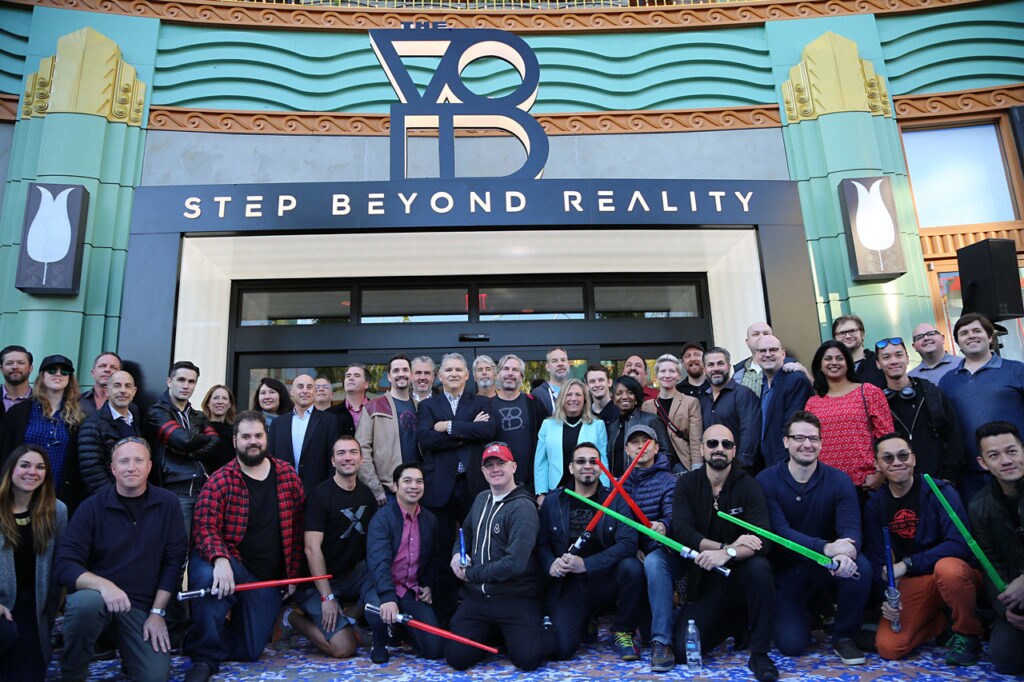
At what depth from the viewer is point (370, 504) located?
16.0ft

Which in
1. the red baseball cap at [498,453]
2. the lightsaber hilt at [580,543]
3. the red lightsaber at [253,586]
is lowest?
the red lightsaber at [253,586]

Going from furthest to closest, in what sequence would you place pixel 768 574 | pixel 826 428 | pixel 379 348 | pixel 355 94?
pixel 355 94
pixel 379 348
pixel 826 428
pixel 768 574

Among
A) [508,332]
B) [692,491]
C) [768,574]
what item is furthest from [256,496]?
[508,332]

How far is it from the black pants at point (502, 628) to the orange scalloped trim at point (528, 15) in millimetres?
7732

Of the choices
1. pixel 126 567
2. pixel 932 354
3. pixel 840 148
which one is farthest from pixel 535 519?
pixel 840 148

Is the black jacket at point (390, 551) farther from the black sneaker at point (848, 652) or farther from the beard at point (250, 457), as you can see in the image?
the black sneaker at point (848, 652)

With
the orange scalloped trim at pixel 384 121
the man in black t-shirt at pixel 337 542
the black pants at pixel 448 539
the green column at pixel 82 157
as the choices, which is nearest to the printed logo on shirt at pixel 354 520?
the man in black t-shirt at pixel 337 542

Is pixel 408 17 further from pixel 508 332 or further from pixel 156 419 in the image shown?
pixel 156 419

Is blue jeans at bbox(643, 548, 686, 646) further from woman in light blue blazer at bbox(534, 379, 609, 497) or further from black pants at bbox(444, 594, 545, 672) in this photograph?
woman in light blue blazer at bbox(534, 379, 609, 497)

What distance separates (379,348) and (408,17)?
4.72 m

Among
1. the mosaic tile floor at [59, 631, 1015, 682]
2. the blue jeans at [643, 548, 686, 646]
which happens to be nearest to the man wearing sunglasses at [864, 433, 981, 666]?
the mosaic tile floor at [59, 631, 1015, 682]

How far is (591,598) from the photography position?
4461 mm

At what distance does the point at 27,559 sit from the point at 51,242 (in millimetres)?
5024

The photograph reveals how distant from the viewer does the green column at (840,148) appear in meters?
8.42
